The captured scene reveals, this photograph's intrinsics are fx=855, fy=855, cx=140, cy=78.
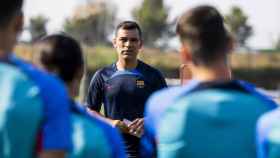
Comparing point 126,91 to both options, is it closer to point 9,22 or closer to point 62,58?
point 62,58

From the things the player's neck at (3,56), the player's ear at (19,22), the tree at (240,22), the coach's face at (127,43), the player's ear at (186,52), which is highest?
the player's ear at (19,22)

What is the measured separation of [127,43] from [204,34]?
11.7 feet

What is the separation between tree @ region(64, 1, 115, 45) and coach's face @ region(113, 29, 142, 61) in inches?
2574

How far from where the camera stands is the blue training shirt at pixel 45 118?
3.37m

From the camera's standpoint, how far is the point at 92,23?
250ft

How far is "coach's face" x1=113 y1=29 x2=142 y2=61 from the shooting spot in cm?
730

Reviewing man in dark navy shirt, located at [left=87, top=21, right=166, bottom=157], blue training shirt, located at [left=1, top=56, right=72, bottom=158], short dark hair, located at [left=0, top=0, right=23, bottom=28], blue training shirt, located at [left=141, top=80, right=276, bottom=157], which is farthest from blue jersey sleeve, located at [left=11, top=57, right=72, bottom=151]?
man in dark navy shirt, located at [left=87, top=21, right=166, bottom=157]

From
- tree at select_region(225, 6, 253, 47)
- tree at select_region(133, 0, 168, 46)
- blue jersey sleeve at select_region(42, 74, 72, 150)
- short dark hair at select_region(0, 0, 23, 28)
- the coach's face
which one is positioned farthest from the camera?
tree at select_region(133, 0, 168, 46)

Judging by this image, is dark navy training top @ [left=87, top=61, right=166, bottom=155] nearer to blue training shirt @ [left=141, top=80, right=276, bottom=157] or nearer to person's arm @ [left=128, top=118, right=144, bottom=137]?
person's arm @ [left=128, top=118, right=144, bottom=137]

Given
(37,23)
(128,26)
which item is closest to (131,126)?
(128,26)

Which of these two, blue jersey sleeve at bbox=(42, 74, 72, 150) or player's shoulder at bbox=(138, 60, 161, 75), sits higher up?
blue jersey sleeve at bbox=(42, 74, 72, 150)

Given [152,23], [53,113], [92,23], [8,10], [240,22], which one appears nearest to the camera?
[53,113]

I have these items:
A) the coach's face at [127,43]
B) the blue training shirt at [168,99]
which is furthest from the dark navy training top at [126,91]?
the blue training shirt at [168,99]

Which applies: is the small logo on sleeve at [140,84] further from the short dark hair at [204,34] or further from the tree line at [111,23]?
the tree line at [111,23]
